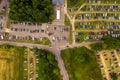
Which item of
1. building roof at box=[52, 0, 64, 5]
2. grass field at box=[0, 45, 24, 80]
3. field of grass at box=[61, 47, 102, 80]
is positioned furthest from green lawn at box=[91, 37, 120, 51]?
grass field at box=[0, 45, 24, 80]

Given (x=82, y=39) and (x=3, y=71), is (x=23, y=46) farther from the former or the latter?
(x=82, y=39)

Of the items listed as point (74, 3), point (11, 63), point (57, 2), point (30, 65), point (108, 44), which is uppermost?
point (57, 2)

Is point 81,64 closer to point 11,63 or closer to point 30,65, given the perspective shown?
point 30,65

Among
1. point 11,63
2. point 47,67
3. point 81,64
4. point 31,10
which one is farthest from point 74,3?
point 11,63

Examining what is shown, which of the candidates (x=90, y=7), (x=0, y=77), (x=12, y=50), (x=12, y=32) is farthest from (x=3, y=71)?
(x=90, y=7)

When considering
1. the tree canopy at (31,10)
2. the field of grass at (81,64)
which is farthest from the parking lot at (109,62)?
the tree canopy at (31,10)
